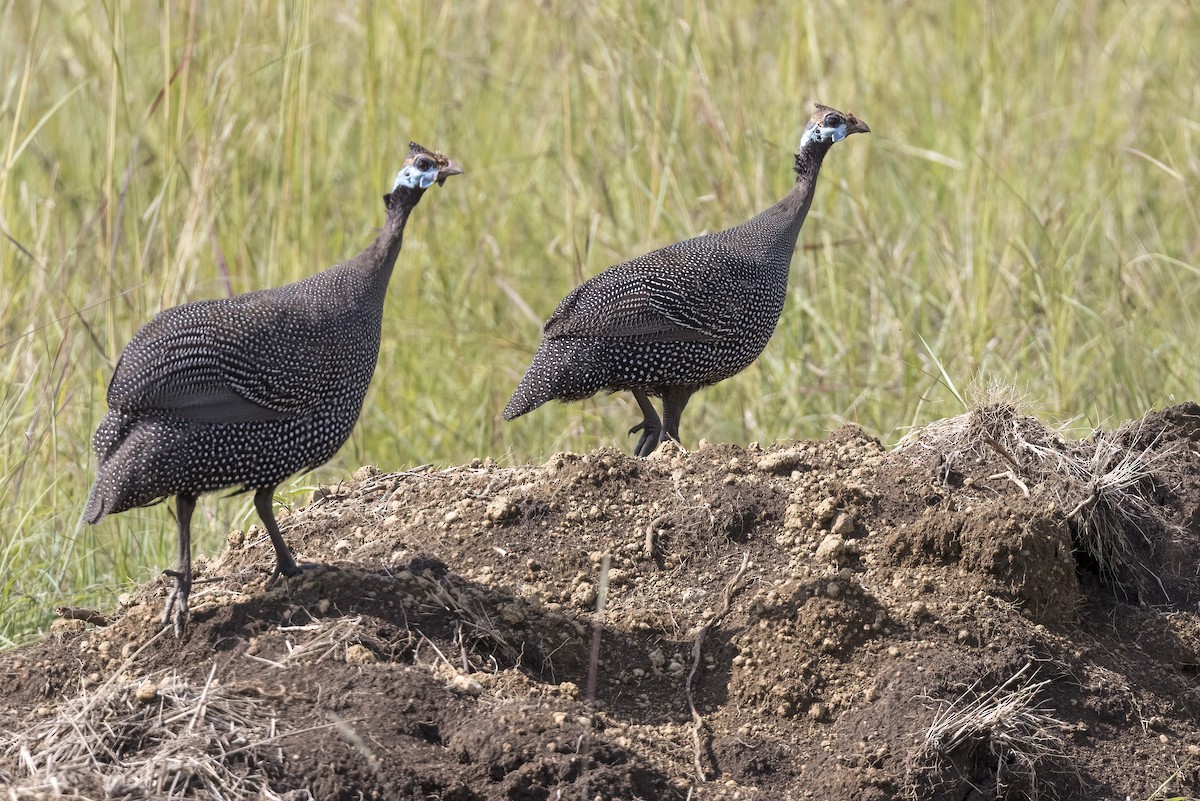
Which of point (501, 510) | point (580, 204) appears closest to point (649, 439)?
point (501, 510)

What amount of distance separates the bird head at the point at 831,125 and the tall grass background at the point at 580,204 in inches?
35.4

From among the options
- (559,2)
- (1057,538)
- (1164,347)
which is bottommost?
(1164,347)

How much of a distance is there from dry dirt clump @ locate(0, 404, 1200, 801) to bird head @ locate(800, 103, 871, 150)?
1676 mm

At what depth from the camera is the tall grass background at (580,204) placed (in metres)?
6.11

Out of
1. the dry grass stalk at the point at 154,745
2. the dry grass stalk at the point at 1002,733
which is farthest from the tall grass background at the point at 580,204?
the dry grass stalk at the point at 1002,733

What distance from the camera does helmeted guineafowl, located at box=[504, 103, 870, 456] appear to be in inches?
221

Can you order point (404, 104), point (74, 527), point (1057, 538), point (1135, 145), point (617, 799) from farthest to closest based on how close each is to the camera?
point (1135, 145) → point (404, 104) → point (74, 527) → point (1057, 538) → point (617, 799)

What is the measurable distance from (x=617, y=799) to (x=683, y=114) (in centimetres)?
479

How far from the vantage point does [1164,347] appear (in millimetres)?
6684

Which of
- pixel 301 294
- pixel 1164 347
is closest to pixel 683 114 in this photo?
pixel 1164 347

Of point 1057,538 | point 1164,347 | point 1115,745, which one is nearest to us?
point 1115,745

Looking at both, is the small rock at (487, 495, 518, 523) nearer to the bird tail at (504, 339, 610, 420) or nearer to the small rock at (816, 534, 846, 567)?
the small rock at (816, 534, 846, 567)

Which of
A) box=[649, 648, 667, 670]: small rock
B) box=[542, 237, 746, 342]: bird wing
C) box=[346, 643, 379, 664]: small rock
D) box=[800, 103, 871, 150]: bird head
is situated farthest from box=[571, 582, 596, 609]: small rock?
box=[800, 103, 871, 150]: bird head

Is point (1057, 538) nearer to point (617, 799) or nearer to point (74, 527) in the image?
point (617, 799)
